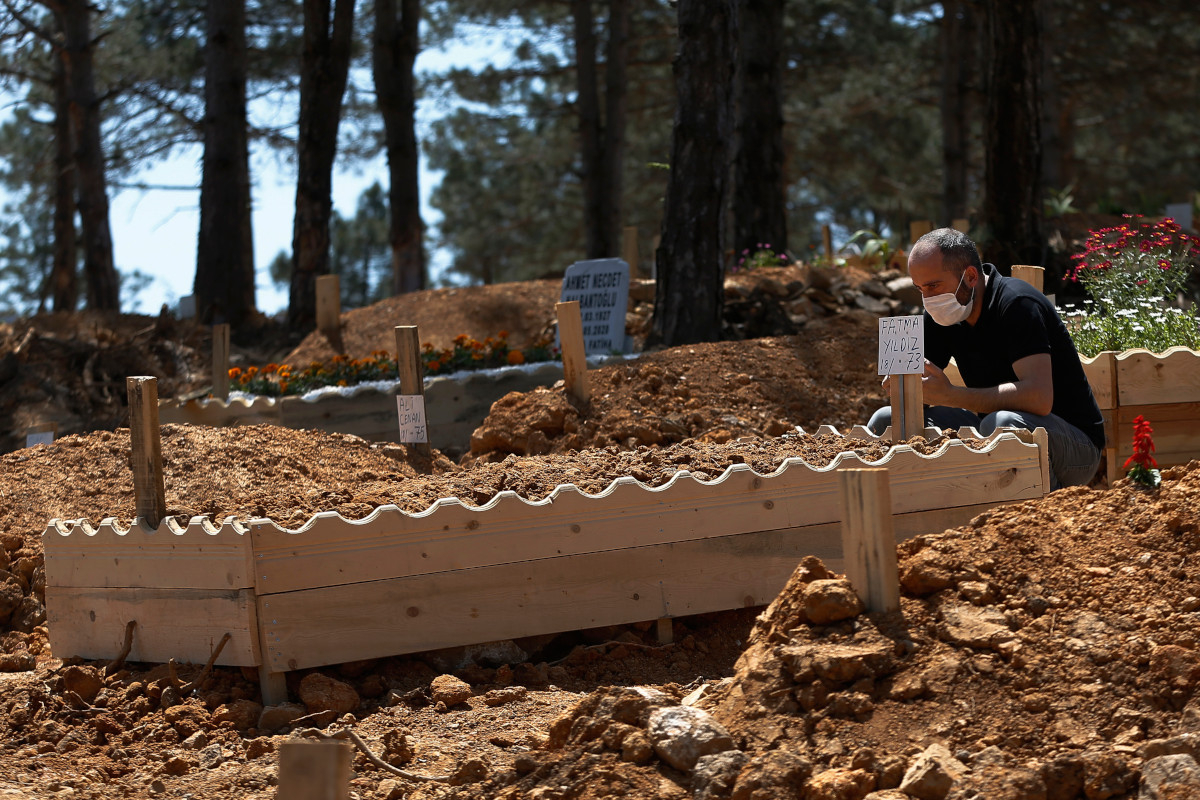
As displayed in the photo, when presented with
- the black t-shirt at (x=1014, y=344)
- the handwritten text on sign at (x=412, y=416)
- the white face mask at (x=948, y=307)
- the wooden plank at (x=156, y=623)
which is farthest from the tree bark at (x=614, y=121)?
the wooden plank at (x=156, y=623)

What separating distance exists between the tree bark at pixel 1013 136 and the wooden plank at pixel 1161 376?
4296mm

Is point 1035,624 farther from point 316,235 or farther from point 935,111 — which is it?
point 935,111

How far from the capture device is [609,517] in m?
4.11

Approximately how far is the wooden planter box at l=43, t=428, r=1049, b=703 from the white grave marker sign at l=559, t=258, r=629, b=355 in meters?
4.60

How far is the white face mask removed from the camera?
14.5ft

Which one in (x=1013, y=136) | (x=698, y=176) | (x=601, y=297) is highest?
(x=1013, y=136)

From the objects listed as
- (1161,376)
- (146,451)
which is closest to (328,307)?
(146,451)

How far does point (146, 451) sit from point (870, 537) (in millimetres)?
2752

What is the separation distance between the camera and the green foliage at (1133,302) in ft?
18.5

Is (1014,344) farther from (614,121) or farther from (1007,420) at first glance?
(614,121)

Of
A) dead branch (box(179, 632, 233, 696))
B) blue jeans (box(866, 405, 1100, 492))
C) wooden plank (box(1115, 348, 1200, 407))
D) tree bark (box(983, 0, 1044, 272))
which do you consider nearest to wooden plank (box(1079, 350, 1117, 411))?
wooden plank (box(1115, 348, 1200, 407))

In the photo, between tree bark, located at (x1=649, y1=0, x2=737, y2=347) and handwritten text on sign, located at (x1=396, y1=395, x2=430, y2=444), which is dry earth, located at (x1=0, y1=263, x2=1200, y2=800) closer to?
handwritten text on sign, located at (x1=396, y1=395, x2=430, y2=444)

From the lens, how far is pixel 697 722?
2.71 metres

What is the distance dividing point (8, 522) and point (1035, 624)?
477 cm
